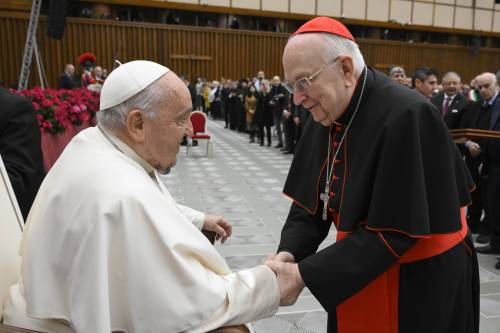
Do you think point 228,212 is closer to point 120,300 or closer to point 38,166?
point 38,166

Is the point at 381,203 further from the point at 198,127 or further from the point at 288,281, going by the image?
the point at 198,127

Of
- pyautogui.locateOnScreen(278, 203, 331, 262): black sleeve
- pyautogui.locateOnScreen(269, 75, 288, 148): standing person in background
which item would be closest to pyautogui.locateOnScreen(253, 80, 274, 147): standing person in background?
pyautogui.locateOnScreen(269, 75, 288, 148): standing person in background

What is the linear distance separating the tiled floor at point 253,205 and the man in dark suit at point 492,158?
0.26 m

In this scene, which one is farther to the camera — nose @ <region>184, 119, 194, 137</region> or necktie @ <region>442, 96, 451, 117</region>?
necktie @ <region>442, 96, 451, 117</region>

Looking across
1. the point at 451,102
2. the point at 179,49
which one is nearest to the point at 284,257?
the point at 451,102

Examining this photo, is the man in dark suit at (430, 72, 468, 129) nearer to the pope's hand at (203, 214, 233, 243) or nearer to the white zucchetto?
the pope's hand at (203, 214, 233, 243)

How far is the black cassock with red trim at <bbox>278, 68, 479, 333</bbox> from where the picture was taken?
1.40 metres

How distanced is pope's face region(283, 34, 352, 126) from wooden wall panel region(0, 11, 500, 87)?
53.3ft

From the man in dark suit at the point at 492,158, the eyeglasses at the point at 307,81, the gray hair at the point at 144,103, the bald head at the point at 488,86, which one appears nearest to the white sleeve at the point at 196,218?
the gray hair at the point at 144,103

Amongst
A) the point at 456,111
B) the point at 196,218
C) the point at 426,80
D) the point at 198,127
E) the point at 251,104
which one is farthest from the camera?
the point at 251,104

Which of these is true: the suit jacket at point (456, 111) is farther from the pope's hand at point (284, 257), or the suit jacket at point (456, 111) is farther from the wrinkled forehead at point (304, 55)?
the wrinkled forehead at point (304, 55)

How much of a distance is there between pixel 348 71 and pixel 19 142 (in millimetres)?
1816

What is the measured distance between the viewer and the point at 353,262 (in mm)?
1444

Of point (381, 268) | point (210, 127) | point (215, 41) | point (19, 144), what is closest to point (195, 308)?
point (381, 268)
